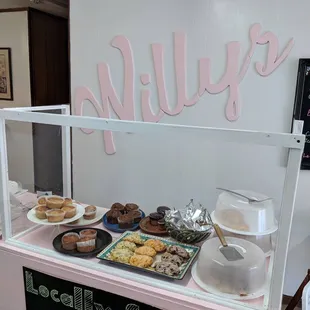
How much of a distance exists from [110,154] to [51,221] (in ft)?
4.03

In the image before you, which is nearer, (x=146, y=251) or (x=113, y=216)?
(x=146, y=251)

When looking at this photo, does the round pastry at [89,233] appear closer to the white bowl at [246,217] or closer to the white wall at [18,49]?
the white bowl at [246,217]

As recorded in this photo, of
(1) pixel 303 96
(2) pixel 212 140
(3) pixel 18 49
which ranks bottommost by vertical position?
(2) pixel 212 140

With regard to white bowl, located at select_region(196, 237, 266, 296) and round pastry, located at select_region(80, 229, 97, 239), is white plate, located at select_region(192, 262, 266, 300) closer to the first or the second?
white bowl, located at select_region(196, 237, 266, 296)

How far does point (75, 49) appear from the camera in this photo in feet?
8.42

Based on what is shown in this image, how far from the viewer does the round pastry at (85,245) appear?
128 centimetres

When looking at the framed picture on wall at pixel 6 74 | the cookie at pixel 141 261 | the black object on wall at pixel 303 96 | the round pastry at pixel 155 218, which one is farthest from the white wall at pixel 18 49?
the cookie at pixel 141 261

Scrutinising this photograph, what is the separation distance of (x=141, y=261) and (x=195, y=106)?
1397 millimetres

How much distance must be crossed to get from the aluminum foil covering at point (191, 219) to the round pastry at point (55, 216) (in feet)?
1.51

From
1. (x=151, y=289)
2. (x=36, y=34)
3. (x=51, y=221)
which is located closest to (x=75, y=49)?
(x=36, y=34)

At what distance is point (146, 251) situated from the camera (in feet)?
4.07

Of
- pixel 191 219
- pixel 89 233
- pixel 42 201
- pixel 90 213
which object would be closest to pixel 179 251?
pixel 191 219

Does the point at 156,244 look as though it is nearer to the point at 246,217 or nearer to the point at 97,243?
the point at 97,243

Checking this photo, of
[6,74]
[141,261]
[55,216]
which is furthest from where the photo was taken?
[6,74]
